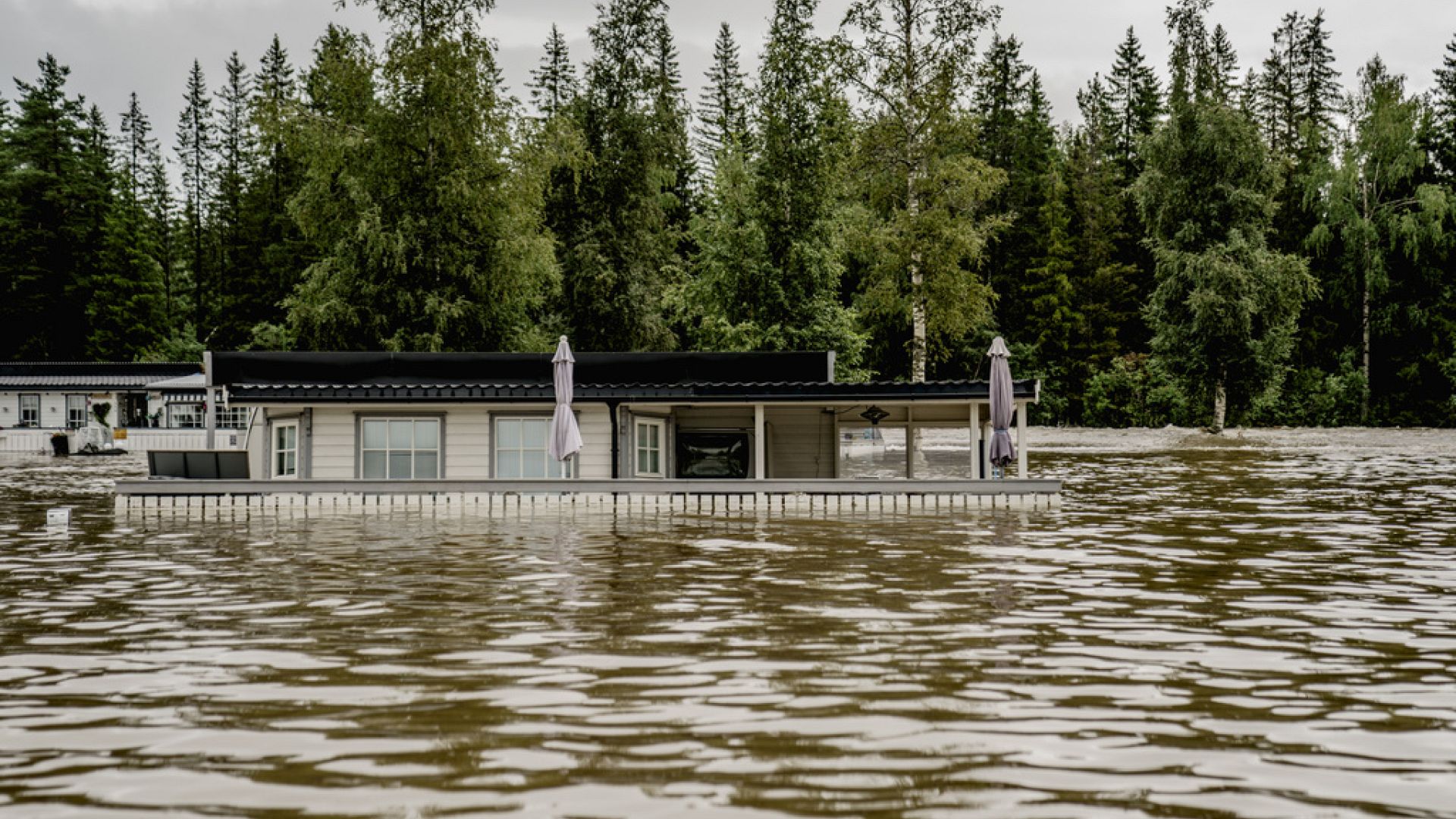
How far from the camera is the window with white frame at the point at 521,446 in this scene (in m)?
25.2

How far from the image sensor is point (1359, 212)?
2302 inches

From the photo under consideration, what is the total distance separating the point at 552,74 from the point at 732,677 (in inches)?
2226

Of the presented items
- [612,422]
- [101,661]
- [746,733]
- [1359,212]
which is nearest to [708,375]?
[612,422]

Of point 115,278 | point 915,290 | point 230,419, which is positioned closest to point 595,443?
point 915,290

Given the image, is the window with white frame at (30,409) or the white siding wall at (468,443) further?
the window with white frame at (30,409)

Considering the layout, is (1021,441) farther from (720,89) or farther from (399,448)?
(720,89)

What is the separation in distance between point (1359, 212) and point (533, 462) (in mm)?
47638

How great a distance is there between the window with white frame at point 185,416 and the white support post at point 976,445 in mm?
39535

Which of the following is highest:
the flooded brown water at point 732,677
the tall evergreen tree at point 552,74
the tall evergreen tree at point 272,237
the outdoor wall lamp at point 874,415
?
the tall evergreen tree at point 552,74

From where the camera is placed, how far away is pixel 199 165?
78688mm

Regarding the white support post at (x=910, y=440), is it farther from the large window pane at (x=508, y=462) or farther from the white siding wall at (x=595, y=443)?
the large window pane at (x=508, y=462)

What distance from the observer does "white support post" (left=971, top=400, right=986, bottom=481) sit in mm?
24969

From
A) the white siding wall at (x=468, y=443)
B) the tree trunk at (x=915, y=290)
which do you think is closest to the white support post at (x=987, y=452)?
the white siding wall at (x=468, y=443)

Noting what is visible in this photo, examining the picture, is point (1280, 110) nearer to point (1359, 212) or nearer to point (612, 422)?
point (1359, 212)
